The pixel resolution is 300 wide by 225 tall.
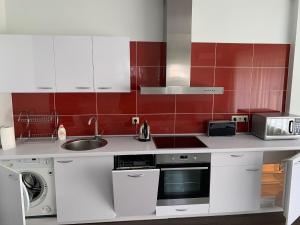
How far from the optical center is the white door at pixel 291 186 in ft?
7.54

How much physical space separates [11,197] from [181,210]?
161 centimetres

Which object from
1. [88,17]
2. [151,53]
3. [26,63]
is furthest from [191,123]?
[26,63]

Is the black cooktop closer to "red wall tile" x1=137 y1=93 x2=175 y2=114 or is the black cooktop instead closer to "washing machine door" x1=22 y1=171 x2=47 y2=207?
"red wall tile" x1=137 y1=93 x2=175 y2=114

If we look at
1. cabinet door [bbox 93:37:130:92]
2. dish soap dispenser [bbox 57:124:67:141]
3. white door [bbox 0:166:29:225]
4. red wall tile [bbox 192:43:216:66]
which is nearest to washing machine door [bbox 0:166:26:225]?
white door [bbox 0:166:29:225]

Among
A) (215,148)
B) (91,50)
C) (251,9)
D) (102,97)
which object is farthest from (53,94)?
(251,9)

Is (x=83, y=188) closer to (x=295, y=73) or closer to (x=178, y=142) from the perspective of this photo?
(x=178, y=142)

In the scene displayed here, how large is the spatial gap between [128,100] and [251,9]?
181 centimetres

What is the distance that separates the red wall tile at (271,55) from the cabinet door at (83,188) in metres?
2.12

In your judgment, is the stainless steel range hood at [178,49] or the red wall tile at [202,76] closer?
the stainless steel range hood at [178,49]

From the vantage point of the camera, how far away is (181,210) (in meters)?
2.52

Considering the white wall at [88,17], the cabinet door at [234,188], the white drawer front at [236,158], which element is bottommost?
the cabinet door at [234,188]

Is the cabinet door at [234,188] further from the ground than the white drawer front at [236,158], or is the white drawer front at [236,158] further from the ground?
the white drawer front at [236,158]

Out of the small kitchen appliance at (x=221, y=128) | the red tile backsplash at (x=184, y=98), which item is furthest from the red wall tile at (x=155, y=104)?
the small kitchen appliance at (x=221, y=128)

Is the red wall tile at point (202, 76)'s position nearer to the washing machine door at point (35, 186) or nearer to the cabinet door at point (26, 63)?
the cabinet door at point (26, 63)
